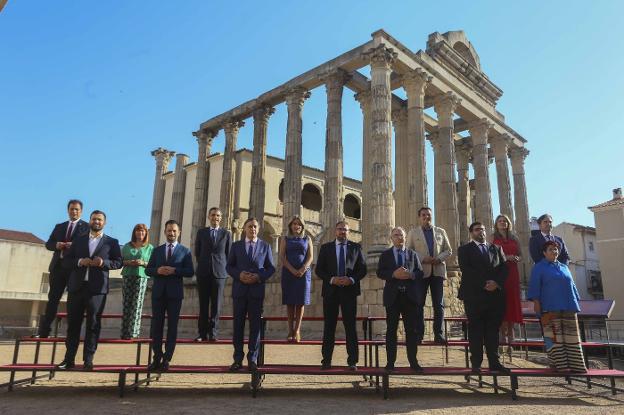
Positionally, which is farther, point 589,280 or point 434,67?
point 589,280

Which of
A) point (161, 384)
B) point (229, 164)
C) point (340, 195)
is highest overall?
point (229, 164)

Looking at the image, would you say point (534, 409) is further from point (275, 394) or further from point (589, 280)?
point (589, 280)

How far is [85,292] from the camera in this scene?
6.05 m

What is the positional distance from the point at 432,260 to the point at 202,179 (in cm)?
2080

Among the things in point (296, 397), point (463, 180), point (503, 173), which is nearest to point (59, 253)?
point (296, 397)

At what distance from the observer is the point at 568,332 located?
21.1 feet

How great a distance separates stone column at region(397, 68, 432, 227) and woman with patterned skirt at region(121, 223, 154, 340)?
42.9 feet

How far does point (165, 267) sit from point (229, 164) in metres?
19.9

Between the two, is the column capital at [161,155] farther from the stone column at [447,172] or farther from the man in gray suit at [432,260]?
the man in gray suit at [432,260]

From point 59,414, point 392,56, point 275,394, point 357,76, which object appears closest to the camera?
point 59,414

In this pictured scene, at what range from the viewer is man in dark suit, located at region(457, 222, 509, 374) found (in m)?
6.18

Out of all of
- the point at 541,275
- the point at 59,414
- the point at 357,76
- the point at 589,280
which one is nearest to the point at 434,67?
the point at 357,76

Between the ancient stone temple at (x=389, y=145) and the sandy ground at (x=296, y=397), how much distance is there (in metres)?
7.46

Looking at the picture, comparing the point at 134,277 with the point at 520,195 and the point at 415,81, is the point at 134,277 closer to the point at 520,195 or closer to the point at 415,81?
the point at 415,81
